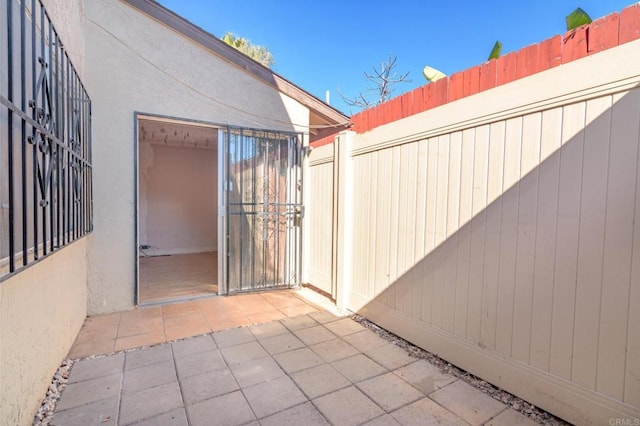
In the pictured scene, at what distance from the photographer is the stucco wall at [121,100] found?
3408 mm

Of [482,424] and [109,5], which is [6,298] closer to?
[482,424]

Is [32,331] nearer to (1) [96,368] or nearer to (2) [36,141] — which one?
(1) [96,368]

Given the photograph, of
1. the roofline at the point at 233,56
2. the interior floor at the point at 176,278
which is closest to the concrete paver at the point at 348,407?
the interior floor at the point at 176,278

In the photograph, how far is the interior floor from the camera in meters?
4.21

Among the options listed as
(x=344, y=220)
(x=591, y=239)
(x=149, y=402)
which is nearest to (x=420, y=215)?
(x=344, y=220)

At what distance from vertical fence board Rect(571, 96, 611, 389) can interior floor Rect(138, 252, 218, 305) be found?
3.93 m

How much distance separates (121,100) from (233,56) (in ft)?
4.87

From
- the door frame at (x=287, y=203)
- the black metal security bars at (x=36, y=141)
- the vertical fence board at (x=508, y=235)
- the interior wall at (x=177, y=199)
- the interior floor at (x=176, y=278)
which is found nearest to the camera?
the black metal security bars at (x=36, y=141)

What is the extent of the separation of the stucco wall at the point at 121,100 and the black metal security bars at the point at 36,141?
0.61 meters

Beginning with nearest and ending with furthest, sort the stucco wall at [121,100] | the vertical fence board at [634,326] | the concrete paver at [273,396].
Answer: the vertical fence board at [634,326]
the concrete paver at [273,396]
the stucco wall at [121,100]

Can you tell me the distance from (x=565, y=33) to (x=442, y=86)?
846 mm

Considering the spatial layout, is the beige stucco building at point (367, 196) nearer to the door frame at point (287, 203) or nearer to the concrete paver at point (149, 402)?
the door frame at point (287, 203)

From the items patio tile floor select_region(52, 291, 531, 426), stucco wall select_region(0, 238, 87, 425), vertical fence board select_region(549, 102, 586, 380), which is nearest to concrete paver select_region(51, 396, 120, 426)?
patio tile floor select_region(52, 291, 531, 426)

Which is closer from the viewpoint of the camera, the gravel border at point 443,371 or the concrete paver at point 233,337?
the gravel border at point 443,371
